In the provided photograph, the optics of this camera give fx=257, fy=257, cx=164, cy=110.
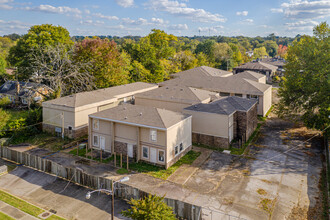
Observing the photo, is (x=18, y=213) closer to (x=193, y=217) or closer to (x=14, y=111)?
(x=193, y=217)

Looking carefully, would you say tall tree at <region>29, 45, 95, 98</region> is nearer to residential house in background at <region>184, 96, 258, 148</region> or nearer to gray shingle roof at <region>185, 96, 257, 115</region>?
gray shingle roof at <region>185, 96, 257, 115</region>

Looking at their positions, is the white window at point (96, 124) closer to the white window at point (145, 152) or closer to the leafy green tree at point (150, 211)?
the white window at point (145, 152)

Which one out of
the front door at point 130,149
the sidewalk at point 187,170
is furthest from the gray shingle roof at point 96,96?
the sidewalk at point 187,170

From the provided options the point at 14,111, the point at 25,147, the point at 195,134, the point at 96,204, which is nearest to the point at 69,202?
the point at 96,204

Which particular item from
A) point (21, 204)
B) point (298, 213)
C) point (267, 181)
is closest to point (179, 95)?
point (267, 181)

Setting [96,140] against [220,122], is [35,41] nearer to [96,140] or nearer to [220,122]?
[96,140]
